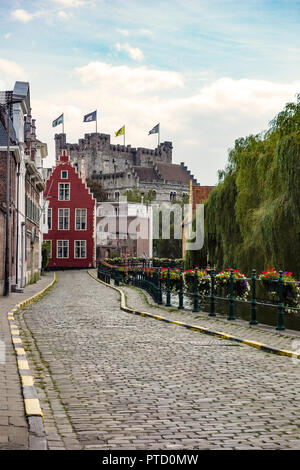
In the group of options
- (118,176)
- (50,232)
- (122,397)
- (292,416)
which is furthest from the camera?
(118,176)

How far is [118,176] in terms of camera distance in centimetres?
14400

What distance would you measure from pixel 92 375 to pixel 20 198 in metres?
26.9

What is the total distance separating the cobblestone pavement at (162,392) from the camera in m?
5.53

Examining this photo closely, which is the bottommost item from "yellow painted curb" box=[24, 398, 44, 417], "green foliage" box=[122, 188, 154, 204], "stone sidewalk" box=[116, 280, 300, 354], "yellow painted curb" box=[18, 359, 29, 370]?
"stone sidewalk" box=[116, 280, 300, 354]

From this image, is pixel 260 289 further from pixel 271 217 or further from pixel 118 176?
pixel 118 176

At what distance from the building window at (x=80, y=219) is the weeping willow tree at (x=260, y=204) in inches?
1810

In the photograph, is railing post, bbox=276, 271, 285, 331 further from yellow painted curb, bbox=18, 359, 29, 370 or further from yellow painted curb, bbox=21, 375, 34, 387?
yellow painted curb, bbox=21, 375, 34, 387

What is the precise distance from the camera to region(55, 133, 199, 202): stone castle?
141m

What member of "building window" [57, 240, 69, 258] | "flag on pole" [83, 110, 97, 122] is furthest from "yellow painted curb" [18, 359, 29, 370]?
"flag on pole" [83, 110, 97, 122]

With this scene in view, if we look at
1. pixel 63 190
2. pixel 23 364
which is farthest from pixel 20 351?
pixel 63 190

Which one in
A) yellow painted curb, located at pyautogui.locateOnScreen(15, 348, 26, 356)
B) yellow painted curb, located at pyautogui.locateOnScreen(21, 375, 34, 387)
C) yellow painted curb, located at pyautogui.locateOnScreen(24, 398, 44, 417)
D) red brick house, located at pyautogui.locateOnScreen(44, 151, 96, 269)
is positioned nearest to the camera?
yellow painted curb, located at pyautogui.locateOnScreen(24, 398, 44, 417)

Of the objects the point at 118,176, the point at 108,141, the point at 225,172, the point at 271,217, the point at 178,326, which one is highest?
the point at 108,141

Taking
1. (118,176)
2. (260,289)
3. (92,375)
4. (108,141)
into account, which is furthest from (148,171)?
(92,375)
